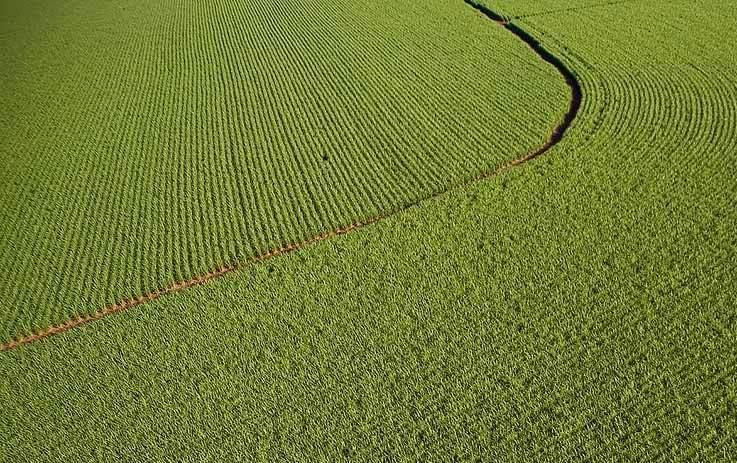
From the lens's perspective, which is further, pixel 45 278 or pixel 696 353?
pixel 45 278

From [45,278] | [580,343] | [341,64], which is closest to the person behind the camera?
[580,343]

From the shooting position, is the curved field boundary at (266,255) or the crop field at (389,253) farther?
the curved field boundary at (266,255)

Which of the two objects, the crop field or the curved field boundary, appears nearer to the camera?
the crop field

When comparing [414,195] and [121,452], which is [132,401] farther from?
[414,195]

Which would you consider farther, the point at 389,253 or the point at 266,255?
the point at 266,255

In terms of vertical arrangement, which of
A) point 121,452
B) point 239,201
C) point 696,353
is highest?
point 696,353

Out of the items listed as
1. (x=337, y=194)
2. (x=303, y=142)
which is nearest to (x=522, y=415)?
(x=337, y=194)

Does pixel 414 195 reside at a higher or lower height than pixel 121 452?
higher

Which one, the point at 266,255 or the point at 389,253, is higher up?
the point at 389,253
